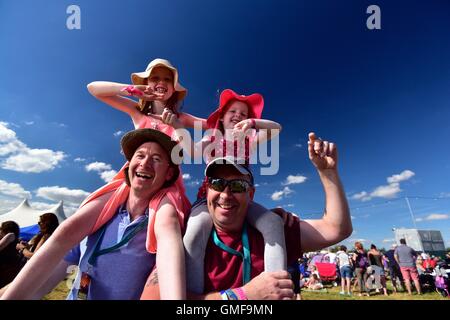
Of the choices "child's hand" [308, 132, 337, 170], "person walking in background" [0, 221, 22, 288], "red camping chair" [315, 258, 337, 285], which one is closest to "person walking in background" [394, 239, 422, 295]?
"red camping chair" [315, 258, 337, 285]

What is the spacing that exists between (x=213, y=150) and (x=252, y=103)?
799 mm

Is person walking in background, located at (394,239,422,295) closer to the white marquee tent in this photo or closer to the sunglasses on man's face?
the sunglasses on man's face

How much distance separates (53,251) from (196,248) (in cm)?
98

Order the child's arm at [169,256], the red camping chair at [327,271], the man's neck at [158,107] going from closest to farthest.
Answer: the child's arm at [169,256] → the man's neck at [158,107] → the red camping chair at [327,271]

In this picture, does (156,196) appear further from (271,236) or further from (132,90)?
(132,90)

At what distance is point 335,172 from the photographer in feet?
6.43

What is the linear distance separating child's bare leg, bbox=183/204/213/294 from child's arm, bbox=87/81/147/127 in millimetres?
1405

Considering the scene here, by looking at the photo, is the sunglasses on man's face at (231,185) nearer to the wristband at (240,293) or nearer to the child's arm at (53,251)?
the wristband at (240,293)

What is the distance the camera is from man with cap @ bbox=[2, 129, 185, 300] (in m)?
1.57

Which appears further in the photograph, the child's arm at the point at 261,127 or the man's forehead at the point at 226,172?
the child's arm at the point at 261,127

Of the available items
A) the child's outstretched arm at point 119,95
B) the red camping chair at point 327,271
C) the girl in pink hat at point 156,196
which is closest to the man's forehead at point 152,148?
the girl in pink hat at point 156,196

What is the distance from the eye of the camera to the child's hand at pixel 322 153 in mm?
1929
